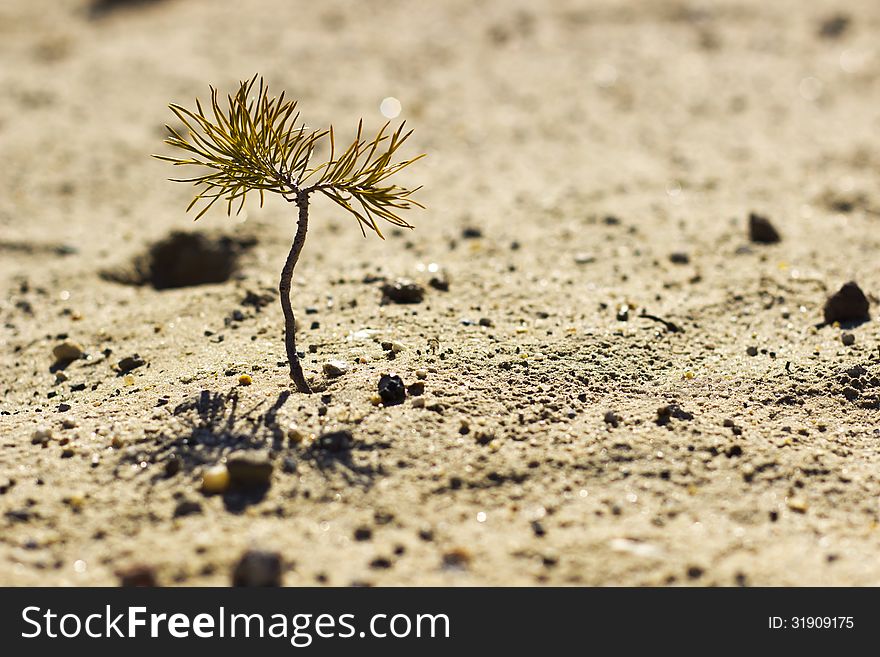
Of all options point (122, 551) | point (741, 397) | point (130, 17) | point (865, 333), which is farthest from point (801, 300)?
point (130, 17)

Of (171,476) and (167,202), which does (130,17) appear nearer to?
(167,202)

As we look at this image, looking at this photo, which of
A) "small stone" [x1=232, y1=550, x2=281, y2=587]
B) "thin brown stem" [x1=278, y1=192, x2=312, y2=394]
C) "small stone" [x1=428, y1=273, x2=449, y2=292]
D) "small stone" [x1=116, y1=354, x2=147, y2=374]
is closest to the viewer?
"small stone" [x1=232, y1=550, x2=281, y2=587]

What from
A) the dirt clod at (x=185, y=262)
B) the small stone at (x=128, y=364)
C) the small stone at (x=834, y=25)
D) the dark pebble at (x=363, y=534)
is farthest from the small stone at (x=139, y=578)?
the small stone at (x=834, y=25)

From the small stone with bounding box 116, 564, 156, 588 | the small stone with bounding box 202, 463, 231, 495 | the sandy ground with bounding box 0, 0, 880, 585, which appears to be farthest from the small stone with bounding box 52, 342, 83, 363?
the small stone with bounding box 116, 564, 156, 588

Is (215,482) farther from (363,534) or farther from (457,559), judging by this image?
(457,559)

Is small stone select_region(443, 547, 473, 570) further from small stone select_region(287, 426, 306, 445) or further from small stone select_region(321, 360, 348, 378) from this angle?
small stone select_region(321, 360, 348, 378)

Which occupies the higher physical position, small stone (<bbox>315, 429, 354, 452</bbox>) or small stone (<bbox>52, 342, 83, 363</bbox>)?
small stone (<bbox>52, 342, 83, 363</bbox>)

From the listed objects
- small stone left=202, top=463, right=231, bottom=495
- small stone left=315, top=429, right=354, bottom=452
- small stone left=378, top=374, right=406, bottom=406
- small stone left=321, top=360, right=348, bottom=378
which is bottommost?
small stone left=202, top=463, right=231, bottom=495

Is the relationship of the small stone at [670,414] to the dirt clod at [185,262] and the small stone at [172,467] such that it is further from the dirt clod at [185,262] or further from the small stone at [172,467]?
the dirt clod at [185,262]
